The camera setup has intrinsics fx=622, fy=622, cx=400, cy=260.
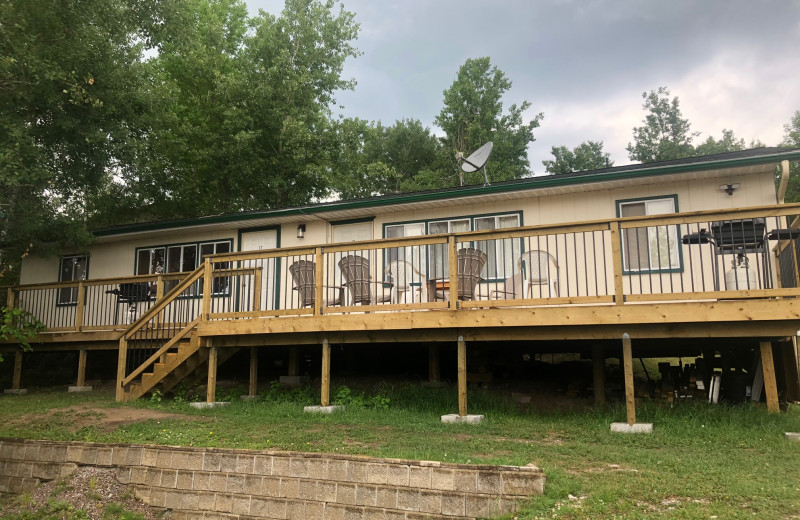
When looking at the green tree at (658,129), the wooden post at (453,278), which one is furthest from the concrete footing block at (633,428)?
the green tree at (658,129)

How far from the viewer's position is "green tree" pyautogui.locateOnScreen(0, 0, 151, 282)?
11.3m

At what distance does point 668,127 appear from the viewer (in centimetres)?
3703

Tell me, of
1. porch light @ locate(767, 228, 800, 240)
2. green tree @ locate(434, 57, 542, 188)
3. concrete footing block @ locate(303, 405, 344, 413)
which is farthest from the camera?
green tree @ locate(434, 57, 542, 188)

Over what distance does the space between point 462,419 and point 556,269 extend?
102 inches

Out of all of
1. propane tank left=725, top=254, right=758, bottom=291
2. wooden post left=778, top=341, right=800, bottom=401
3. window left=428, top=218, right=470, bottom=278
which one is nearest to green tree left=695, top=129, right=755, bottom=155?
window left=428, top=218, right=470, bottom=278

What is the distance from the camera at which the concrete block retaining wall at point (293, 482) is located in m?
5.19

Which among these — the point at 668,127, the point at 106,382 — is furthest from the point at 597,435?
the point at 668,127

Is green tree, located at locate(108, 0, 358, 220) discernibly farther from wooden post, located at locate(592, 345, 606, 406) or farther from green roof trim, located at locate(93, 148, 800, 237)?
wooden post, located at locate(592, 345, 606, 406)

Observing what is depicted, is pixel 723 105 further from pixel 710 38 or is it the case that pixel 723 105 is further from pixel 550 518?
pixel 550 518

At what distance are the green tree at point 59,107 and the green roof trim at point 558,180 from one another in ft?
8.93

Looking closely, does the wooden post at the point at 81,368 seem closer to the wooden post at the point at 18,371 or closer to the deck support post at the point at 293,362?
the wooden post at the point at 18,371

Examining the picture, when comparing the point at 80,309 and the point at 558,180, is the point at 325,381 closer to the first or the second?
the point at 558,180

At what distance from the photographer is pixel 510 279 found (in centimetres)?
1022

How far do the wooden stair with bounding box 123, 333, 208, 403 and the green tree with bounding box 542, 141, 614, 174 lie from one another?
27.1 m
